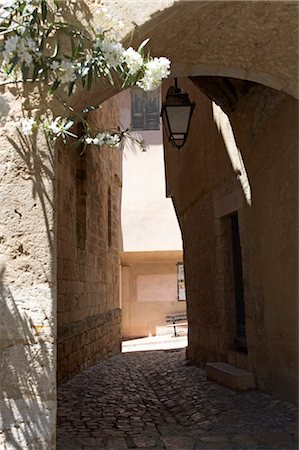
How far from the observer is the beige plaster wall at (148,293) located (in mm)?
16297

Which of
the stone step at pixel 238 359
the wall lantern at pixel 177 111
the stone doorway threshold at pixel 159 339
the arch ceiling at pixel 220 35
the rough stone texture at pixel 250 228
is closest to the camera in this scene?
the arch ceiling at pixel 220 35

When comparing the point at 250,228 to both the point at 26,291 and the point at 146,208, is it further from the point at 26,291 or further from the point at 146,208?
the point at 146,208

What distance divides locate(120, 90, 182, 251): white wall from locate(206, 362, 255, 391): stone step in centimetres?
938

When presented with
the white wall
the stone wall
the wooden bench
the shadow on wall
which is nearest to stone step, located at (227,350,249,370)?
the stone wall

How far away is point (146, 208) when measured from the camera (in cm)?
1502

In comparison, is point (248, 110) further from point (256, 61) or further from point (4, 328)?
point (4, 328)

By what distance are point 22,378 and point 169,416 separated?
2247 millimetres

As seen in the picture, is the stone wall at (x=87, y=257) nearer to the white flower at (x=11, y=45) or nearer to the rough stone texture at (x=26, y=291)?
the rough stone texture at (x=26, y=291)

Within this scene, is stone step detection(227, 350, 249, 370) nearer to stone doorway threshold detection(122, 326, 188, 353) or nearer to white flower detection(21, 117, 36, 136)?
white flower detection(21, 117, 36, 136)

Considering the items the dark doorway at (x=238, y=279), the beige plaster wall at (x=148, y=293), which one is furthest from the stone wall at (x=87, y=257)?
the beige plaster wall at (x=148, y=293)

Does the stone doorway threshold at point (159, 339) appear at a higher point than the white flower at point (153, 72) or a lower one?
lower

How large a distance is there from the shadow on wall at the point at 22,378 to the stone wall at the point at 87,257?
12.1 feet

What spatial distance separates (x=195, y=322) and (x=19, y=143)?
18.5 ft

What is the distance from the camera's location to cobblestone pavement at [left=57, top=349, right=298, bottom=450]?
129 inches
